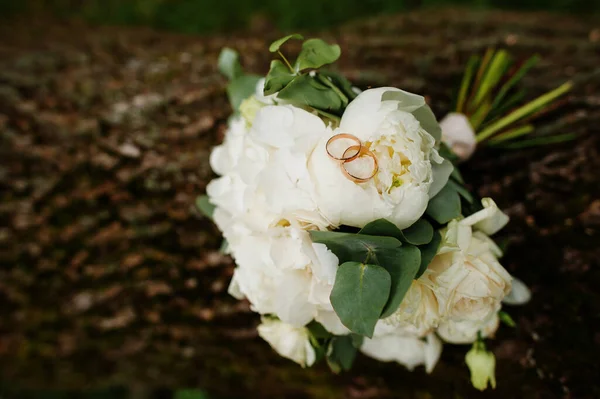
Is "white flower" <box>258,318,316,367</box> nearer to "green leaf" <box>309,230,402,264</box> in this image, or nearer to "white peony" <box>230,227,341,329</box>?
"white peony" <box>230,227,341,329</box>

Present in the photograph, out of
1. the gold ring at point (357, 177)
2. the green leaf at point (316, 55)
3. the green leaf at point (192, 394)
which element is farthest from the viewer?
the green leaf at point (192, 394)

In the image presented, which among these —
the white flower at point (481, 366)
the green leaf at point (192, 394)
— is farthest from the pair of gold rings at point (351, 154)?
the green leaf at point (192, 394)

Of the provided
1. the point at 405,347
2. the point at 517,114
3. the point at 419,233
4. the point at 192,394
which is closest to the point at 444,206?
the point at 419,233

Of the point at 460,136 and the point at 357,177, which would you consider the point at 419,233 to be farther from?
the point at 460,136

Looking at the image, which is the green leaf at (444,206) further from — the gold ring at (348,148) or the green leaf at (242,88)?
the green leaf at (242,88)

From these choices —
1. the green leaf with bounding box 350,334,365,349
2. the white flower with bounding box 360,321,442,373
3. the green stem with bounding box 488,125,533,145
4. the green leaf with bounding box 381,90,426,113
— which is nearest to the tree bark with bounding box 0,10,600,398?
the green stem with bounding box 488,125,533,145

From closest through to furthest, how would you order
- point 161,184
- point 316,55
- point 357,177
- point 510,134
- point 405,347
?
1. point 357,177
2. point 316,55
3. point 405,347
4. point 510,134
5. point 161,184

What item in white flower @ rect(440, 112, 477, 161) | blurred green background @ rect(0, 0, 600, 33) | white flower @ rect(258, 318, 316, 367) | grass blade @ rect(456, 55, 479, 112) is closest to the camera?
white flower @ rect(258, 318, 316, 367)
